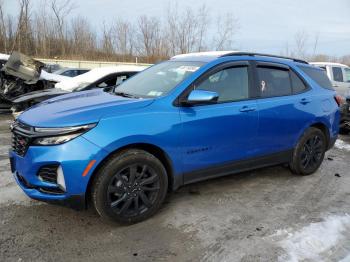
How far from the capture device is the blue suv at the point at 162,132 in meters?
3.39

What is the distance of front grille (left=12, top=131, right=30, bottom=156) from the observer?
11.4ft

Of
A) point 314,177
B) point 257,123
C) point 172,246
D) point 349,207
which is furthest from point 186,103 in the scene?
point 314,177

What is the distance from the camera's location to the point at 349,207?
453 cm

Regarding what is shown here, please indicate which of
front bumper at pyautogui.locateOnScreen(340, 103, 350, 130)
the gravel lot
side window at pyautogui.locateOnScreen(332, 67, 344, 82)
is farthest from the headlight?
side window at pyautogui.locateOnScreen(332, 67, 344, 82)

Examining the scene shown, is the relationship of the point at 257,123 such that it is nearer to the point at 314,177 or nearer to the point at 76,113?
the point at 314,177

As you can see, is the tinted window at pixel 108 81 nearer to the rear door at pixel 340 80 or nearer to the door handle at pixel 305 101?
the door handle at pixel 305 101

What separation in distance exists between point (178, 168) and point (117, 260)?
119cm

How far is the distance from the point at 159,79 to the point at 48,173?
1839 mm

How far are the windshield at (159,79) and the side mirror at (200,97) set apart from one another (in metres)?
0.28

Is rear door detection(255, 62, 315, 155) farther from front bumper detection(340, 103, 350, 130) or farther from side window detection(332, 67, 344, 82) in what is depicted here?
side window detection(332, 67, 344, 82)

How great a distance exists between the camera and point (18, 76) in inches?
411

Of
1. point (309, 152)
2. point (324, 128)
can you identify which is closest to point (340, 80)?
point (324, 128)

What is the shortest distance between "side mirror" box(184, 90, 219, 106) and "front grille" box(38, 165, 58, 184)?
1.51 metres

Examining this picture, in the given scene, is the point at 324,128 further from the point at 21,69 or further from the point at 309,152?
the point at 21,69
